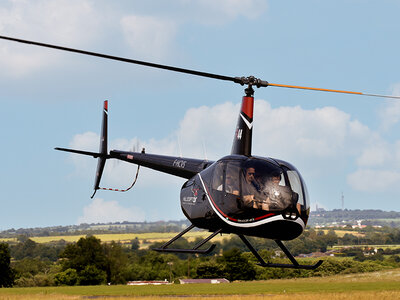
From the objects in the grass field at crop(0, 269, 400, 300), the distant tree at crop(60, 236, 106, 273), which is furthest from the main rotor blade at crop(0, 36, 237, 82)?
the distant tree at crop(60, 236, 106, 273)

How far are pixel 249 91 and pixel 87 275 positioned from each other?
96982mm

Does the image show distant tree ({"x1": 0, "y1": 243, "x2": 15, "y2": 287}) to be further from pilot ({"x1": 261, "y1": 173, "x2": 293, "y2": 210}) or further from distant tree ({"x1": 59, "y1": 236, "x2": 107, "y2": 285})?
pilot ({"x1": 261, "y1": 173, "x2": 293, "y2": 210})

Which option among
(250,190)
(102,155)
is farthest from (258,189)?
(102,155)

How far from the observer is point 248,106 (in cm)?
2419

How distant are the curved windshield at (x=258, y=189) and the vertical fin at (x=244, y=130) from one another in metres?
2.97

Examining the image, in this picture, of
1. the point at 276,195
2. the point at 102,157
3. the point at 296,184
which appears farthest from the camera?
the point at 102,157

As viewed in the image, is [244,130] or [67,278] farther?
[67,278]

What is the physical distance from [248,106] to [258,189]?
16.9 feet

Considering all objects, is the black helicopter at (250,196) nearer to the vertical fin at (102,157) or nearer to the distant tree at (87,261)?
the vertical fin at (102,157)

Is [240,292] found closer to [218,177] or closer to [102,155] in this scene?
[102,155]

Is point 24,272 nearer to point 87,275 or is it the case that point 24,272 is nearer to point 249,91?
point 87,275

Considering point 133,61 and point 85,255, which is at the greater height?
point 133,61

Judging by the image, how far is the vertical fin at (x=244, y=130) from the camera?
24.0 meters

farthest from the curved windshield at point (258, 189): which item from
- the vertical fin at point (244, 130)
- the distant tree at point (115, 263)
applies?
the distant tree at point (115, 263)
